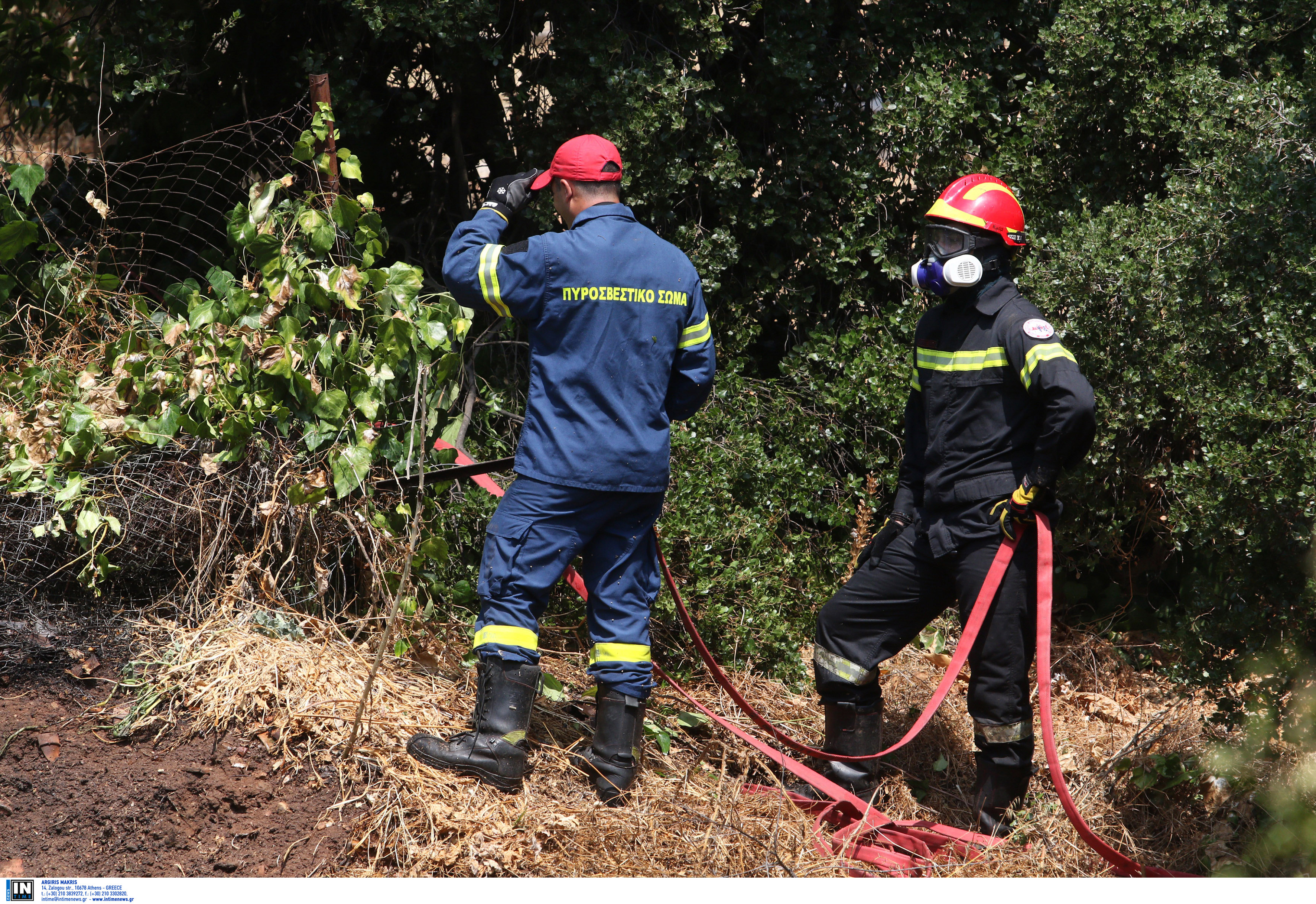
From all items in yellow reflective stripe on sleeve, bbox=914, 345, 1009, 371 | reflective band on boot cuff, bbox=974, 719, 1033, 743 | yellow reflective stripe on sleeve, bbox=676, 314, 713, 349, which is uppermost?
yellow reflective stripe on sleeve, bbox=914, 345, 1009, 371

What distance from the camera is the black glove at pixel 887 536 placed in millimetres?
3928

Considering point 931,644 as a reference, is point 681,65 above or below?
above

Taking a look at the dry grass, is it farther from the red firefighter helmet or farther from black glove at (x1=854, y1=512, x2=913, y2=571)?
the red firefighter helmet

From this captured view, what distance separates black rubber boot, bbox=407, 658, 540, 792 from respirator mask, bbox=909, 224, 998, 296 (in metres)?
1.91

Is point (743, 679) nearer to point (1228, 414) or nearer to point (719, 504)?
point (719, 504)

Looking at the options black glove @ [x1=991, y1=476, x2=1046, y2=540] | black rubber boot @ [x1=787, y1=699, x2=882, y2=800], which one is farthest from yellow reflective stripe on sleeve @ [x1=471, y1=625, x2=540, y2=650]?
black glove @ [x1=991, y1=476, x2=1046, y2=540]

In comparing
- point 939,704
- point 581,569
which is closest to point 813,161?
point 581,569

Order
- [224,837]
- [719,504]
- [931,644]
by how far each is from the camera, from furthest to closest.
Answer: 1. [931,644]
2. [719,504]
3. [224,837]

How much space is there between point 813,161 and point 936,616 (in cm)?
245

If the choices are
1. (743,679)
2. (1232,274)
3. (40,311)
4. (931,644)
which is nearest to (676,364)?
(743,679)

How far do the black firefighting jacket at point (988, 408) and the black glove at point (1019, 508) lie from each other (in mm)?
27

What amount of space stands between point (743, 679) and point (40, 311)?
340 centimetres

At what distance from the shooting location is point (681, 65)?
5.02m

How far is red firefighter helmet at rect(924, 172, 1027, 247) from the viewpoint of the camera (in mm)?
3609
